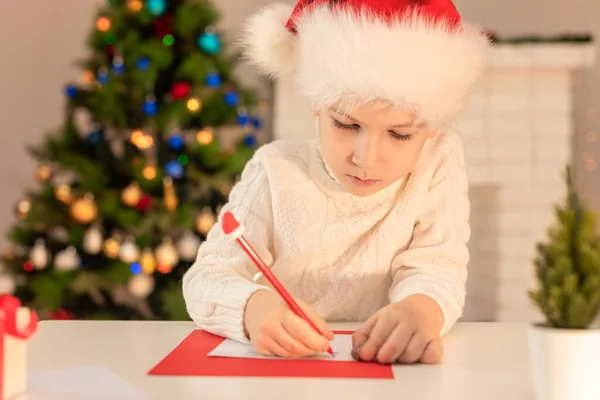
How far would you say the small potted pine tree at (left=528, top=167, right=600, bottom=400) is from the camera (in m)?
0.55

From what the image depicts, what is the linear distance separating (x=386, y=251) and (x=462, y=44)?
13.1 inches

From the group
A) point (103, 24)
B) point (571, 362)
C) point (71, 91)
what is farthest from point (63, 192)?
point (571, 362)

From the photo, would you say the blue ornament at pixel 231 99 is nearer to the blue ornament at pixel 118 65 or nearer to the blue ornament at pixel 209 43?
the blue ornament at pixel 209 43

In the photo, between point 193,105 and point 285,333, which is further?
point 193,105

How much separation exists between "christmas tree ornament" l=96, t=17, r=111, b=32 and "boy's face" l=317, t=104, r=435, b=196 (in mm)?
1580

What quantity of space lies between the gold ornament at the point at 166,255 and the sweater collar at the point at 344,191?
1.22 m

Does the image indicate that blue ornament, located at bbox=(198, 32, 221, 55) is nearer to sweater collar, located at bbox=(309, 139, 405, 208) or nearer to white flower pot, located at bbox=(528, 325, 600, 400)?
sweater collar, located at bbox=(309, 139, 405, 208)

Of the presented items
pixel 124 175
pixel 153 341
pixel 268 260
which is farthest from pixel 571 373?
pixel 124 175

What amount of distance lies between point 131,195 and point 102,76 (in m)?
0.40

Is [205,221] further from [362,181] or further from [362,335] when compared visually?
[362,335]

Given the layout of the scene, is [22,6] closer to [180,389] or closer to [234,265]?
[234,265]

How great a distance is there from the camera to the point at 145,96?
7.73ft

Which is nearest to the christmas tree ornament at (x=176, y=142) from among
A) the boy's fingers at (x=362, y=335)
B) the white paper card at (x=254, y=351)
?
the white paper card at (x=254, y=351)

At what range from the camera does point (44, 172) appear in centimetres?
241
